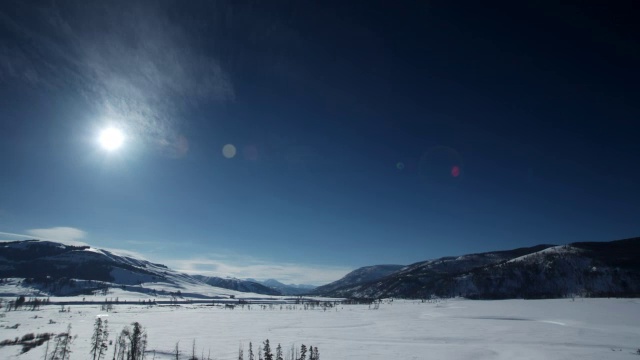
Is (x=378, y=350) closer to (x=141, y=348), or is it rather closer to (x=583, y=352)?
(x=583, y=352)

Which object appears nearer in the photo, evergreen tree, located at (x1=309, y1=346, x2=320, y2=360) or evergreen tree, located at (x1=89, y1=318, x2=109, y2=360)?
evergreen tree, located at (x1=309, y1=346, x2=320, y2=360)

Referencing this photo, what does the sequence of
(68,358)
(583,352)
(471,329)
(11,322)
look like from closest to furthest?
1. (583,352)
2. (68,358)
3. (471,329)
4. (11,322)

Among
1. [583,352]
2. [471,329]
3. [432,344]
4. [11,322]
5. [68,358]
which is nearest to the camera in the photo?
[583,352]

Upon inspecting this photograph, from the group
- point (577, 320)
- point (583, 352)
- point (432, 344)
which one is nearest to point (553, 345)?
point (583, 352)

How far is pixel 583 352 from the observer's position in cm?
7719

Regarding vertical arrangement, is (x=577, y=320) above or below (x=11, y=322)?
below

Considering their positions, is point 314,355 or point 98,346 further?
point 98,346

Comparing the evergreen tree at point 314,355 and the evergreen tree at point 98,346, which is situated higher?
the evergreen tree at point 98,346

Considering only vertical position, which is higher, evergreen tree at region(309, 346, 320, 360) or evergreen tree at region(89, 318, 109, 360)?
evergreen tree at region(89, 318, 109, 360)

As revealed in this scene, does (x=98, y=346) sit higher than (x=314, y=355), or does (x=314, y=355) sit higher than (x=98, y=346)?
(x=98, y=346)

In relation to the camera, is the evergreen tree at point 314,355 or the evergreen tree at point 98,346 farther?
the evergreen tree at point 98,346

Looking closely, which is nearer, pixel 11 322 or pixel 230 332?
Answer: pixel 230 332

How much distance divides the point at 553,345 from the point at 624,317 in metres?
72.0

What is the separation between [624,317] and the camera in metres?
132
